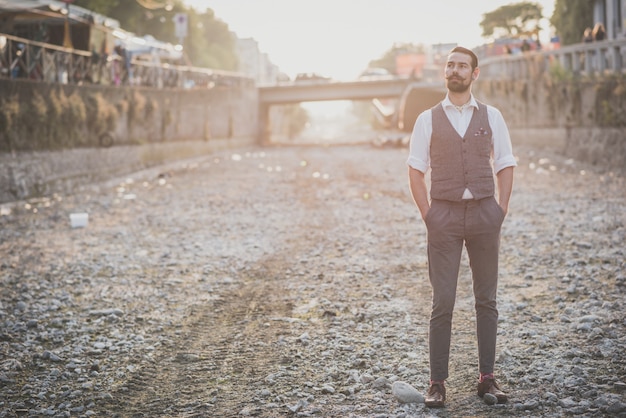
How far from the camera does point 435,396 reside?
20.5ft

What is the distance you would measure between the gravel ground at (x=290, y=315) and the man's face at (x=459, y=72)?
8.01 feet

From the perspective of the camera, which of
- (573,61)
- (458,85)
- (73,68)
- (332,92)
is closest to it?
(458,85)

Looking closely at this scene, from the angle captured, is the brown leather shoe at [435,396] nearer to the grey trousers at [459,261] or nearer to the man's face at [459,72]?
the grey trousers at [459,261]

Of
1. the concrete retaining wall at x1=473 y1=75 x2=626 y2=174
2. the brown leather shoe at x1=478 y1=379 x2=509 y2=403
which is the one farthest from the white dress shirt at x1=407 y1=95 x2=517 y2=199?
the concrete retaining wall at x1=473 y1=75 x2=626 y2=174

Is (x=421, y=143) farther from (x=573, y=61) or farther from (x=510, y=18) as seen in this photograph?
(x=510, y=18)

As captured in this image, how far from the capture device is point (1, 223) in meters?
20.1

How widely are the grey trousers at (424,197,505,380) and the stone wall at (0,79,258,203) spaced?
19.6 m

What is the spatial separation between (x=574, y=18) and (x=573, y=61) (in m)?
17.6

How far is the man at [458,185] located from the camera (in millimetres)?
6059

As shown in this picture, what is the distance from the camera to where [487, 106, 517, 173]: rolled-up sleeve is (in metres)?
6.14

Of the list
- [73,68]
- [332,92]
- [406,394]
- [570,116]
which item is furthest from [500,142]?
[332,92]

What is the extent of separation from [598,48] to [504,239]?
17.9 metres

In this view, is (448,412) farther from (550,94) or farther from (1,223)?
(550,94)

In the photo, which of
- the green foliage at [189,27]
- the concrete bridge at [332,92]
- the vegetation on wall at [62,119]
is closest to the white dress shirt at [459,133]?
the vegetation on wall at [62,119]
